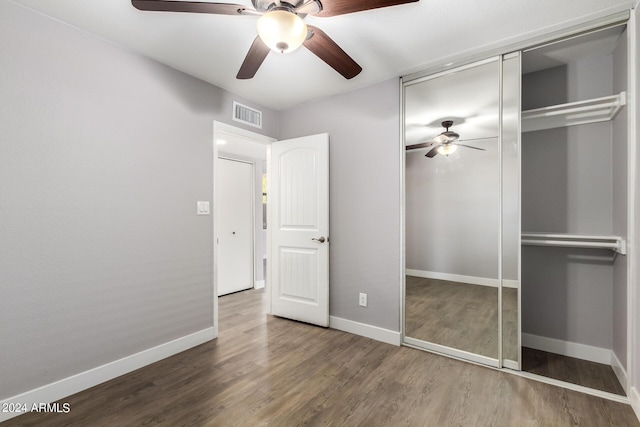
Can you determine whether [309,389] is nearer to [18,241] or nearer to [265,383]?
[265,383]

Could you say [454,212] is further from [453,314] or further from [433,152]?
[453,314]

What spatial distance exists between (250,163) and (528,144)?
382cm

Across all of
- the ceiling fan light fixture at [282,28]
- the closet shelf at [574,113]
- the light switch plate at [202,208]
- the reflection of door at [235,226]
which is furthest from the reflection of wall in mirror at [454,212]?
the reflection of door at [235,226]

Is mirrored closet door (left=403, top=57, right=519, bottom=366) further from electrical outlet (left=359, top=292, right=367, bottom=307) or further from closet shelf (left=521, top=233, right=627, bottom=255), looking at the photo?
electrical outlet (left=359, top=292, right=367, bottom=307)

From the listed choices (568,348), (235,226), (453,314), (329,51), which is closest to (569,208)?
(568,348)

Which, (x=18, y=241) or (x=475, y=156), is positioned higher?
(x=475, y=156)

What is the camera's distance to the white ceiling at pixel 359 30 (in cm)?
190

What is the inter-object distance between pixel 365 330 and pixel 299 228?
1.29 m

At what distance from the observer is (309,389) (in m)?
2.11

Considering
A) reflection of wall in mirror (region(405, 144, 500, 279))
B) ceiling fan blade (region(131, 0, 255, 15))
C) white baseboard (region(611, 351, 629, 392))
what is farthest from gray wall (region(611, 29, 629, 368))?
ceiling fan blade (region(131, 0, 255, 15))

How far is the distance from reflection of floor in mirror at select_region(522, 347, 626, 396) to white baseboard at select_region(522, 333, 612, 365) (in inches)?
1.5

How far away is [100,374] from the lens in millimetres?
2178

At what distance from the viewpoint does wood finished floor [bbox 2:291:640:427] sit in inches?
70.8

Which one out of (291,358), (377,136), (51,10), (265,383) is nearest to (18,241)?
(51,10)
